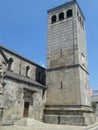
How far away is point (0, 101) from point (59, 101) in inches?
377

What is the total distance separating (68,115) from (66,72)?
6.06m

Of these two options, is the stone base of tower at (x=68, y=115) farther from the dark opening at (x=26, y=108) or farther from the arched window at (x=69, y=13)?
the arched window at (x=69, y=13)

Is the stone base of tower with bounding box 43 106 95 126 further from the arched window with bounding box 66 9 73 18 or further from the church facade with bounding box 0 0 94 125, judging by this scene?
the arched window with bounding box 66 9 73 18

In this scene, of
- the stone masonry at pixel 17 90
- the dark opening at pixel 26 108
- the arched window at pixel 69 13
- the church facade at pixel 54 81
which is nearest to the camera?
the stone masonry at pixel 17 90

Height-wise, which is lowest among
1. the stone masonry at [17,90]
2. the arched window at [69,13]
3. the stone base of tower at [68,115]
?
the stone base of tower at [68,115]

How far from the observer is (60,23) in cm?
2694

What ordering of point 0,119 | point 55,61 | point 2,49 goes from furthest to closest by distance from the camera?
point 55,61
point 2,49
point 0,119

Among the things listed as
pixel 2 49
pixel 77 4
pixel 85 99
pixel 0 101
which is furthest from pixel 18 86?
pixel 77 4

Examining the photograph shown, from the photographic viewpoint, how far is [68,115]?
20547 millimetres

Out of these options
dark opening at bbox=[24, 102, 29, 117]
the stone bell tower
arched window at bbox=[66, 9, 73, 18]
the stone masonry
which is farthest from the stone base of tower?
arched window at bbox=[66, 9, 73, 18]

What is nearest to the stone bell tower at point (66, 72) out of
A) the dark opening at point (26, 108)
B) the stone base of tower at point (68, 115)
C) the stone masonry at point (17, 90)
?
the stone base of tower at point (68, 115)

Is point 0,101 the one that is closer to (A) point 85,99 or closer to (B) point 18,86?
(B) point 18,86

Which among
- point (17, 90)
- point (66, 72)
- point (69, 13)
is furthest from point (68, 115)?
point (69, 13)

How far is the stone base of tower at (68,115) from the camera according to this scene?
19547mm
